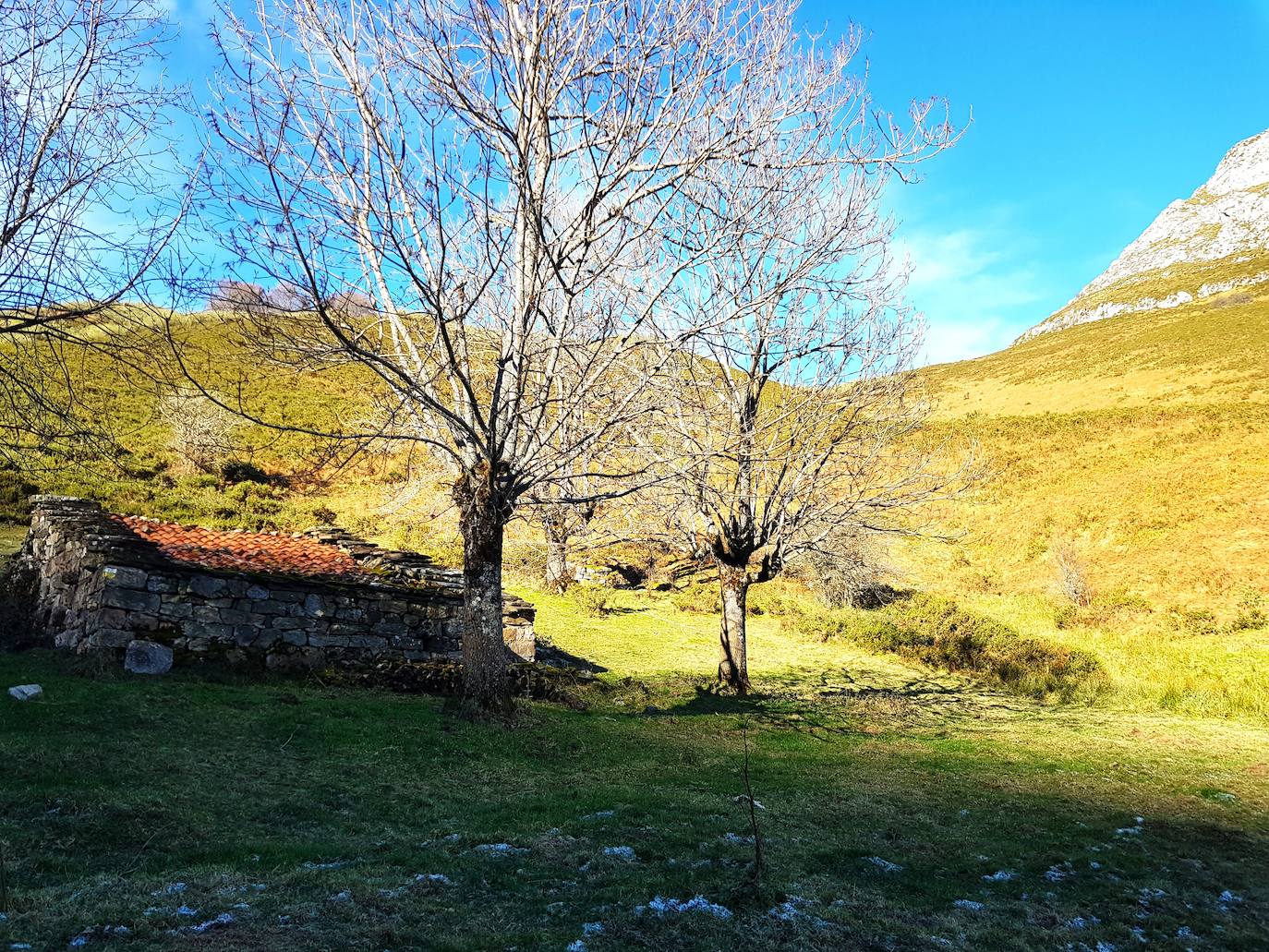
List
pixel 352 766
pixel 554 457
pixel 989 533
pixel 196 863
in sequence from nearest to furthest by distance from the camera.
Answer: pixel 196 863, pixel 352 766, pixel 554 457, pixel 989 533

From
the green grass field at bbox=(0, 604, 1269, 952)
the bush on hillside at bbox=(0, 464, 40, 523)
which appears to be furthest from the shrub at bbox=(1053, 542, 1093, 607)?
the bush on hillside at bbox=(0, 464, 40, 523)

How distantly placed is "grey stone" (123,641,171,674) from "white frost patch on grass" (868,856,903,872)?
7524 millimetres

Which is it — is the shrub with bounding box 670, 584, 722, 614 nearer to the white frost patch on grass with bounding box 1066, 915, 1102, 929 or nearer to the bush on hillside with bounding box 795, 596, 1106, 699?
the bush on hillside with bounding box 795, 596, 1106, 699

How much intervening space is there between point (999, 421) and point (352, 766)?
1589 inches

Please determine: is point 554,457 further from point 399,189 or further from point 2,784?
point 2,784

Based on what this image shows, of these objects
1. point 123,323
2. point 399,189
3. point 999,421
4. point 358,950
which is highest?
point 999,421

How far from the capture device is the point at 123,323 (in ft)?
18.1

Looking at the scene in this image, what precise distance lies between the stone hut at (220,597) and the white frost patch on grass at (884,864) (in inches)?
231

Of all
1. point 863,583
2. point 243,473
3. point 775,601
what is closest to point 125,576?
point 775,601

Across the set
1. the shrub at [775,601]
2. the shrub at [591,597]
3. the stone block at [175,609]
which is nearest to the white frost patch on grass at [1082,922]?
the stone block at [175,609]

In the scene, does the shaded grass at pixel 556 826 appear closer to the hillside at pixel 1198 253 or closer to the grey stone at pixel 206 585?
the grey stone at pixel 206 585

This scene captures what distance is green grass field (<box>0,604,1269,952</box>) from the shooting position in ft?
11.5

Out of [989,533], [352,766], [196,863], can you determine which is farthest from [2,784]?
[989,533]

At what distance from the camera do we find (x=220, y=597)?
8773 millimetres
